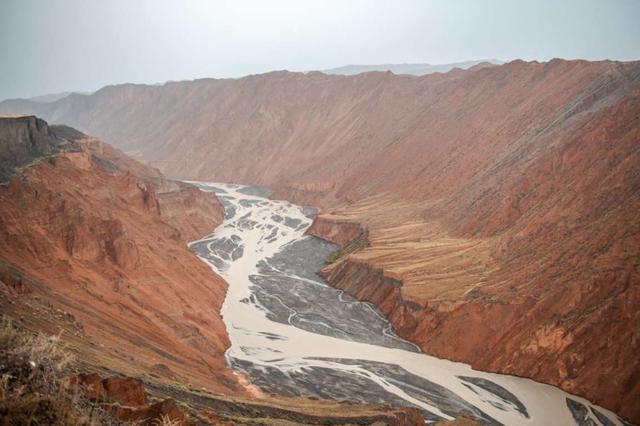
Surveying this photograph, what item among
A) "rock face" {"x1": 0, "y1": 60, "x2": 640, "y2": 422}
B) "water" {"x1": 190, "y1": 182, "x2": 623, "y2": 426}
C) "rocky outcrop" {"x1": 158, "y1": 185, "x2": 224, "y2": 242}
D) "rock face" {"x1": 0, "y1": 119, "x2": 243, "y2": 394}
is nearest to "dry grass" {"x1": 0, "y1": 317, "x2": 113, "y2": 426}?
"rock face" {"x1": 0, "y1": 119, "x2": 243, "y2": 394}

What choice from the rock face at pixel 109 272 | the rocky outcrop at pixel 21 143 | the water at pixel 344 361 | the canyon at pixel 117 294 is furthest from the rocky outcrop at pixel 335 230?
the rocky outcrop at pixel 21 143

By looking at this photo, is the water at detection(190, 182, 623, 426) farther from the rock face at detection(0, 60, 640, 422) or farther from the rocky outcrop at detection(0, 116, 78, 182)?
the rocky outcrop at detection(0, 116, 78, 182)

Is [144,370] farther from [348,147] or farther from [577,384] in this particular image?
[348,147]

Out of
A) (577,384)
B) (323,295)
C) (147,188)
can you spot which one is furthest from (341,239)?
(577,384)

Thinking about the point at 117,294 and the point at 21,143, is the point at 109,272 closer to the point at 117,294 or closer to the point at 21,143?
the point at 117,294

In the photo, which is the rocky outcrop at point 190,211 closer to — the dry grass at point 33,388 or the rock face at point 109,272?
the rock face at point 109,272
